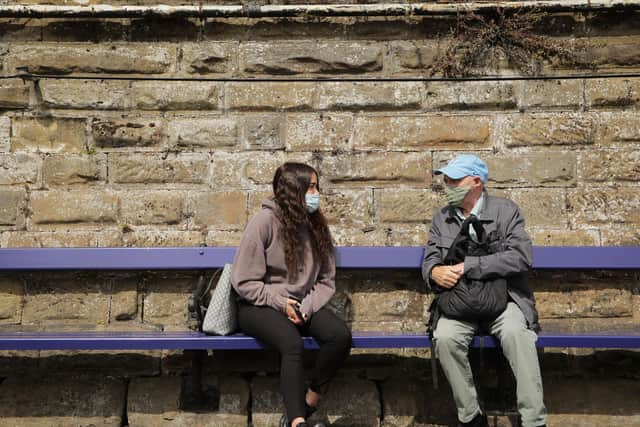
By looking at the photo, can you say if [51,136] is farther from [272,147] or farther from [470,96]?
[470,96]

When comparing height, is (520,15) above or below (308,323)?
above

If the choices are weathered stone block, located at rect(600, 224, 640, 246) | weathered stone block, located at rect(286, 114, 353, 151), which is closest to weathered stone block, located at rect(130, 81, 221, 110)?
weathered stone block, located at rect(286, 114, 353, 151)

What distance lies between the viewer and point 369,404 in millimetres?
4266

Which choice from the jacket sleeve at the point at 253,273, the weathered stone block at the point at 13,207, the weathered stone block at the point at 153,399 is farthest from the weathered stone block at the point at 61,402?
the jacket sleeve at the point at 253,273

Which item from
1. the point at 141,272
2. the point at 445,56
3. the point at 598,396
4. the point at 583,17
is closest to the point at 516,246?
the point at 598,396

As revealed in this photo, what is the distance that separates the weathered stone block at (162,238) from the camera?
15.1 ft

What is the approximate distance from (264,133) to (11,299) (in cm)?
198

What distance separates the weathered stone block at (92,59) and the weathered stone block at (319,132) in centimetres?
96

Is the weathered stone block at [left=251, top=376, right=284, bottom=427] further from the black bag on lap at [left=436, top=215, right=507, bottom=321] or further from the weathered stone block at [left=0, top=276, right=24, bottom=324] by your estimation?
the weathered stone block at [left=0, top=276, right=24, bottom=324]

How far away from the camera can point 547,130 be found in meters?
4.65

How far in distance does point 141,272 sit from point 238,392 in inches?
39.7

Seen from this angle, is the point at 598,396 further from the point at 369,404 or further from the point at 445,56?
the point at 445,56

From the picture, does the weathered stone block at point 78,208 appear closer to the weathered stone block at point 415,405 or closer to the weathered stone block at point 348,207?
the weathered stone block at point 348,207

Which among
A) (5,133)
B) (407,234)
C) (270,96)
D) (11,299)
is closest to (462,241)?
(407,234)
